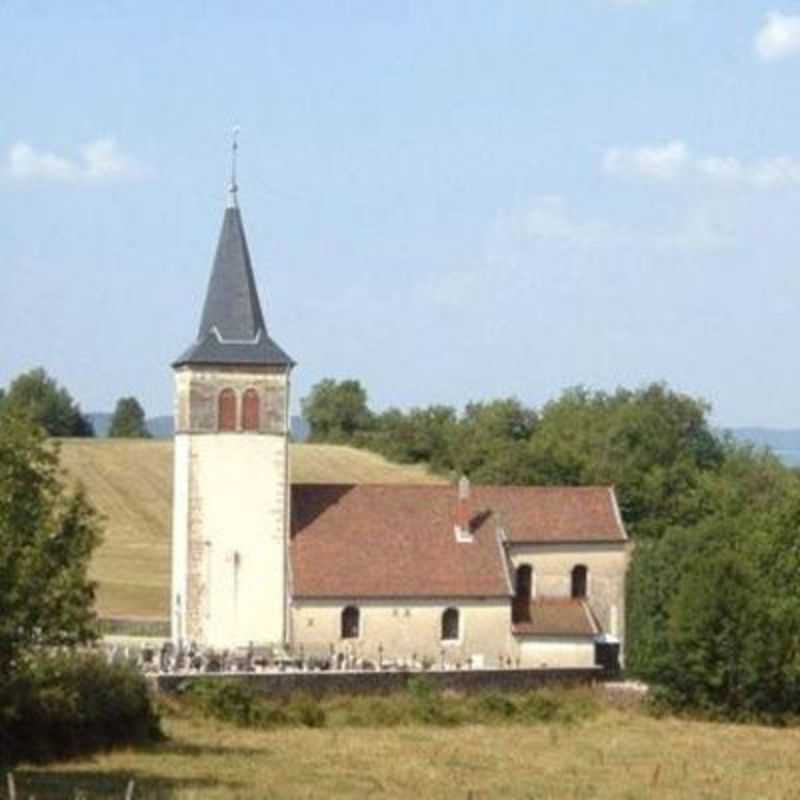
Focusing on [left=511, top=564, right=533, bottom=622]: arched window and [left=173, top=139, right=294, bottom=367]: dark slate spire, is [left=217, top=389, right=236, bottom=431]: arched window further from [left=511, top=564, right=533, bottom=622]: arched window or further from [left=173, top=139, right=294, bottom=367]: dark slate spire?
[left=511, top=564, right=533, bottom=622]: arched window

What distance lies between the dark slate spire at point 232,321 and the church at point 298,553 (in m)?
0.04

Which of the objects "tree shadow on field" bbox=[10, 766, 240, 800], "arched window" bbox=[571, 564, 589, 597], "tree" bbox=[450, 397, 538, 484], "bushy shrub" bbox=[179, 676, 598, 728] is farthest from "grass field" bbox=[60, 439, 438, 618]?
"tree shadow on field" bbox=[10, 766, 240, 800]

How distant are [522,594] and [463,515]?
3.02 meters

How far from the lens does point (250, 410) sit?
68.7 meters

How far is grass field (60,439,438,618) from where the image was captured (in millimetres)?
81562

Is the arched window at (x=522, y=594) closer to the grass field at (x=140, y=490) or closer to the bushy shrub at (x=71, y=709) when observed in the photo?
the grass field at (x=140, y=490)

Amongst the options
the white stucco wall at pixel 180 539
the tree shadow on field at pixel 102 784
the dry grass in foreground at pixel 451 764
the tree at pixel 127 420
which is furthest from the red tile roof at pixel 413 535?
the tree at pixel 127 420

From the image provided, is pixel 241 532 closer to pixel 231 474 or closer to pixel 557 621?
pixel 231 474

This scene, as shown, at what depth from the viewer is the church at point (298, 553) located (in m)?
67.4

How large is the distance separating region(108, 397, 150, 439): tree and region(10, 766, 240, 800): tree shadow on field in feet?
404

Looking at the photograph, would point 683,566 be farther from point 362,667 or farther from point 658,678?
point 362,667

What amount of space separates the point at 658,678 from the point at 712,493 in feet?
85.3

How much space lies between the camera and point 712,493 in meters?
86.3

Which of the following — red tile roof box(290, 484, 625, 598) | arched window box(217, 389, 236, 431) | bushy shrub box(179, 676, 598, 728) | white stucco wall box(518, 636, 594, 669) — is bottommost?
bushy shrub box(179, 676, 598, 728)
